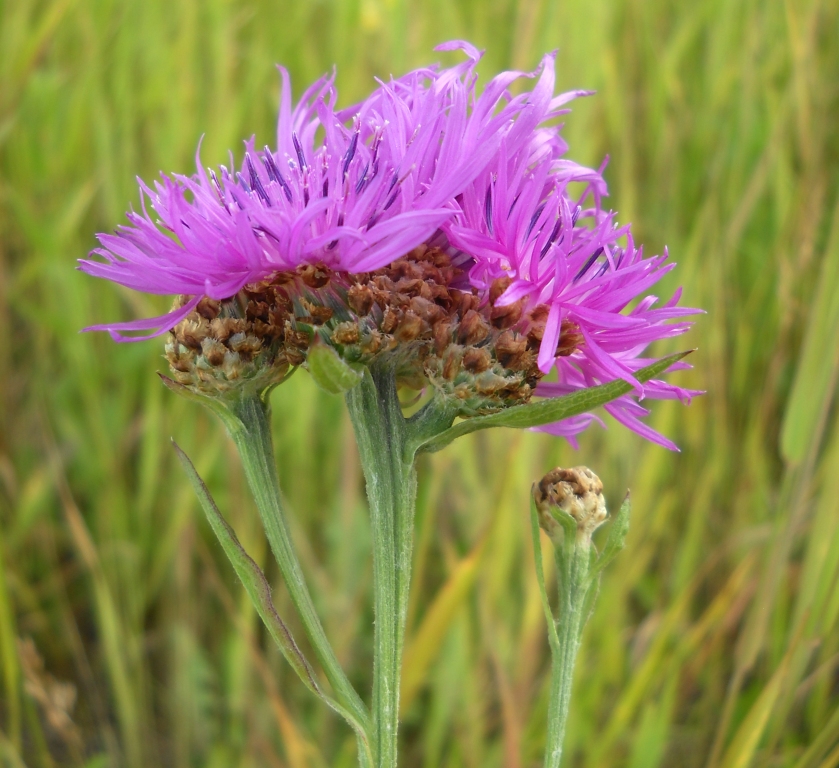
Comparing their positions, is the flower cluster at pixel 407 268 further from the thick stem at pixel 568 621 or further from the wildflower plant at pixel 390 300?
the thick stem at pixel 568 621

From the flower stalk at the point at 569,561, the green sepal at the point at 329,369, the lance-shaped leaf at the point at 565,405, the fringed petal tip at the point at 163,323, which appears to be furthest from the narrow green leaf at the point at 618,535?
the fringed petal tip at the point at 163,323

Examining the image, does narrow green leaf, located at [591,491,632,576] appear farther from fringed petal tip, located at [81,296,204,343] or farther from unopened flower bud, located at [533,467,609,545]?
fringed petal tip, located at [81,296,204,343]

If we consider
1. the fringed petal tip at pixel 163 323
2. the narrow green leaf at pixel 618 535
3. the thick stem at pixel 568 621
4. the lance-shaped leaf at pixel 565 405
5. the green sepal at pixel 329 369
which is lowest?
the thick stem at pixel 568 621

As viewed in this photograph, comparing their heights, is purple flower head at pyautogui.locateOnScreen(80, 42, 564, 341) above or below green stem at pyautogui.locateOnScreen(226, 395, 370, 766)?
above

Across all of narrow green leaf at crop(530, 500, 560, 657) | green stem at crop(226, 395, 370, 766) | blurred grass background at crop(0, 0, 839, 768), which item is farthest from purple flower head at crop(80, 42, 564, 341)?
blurred grass background at crop(0, 0, 839, 768)

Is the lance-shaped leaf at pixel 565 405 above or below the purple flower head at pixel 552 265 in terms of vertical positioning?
below
